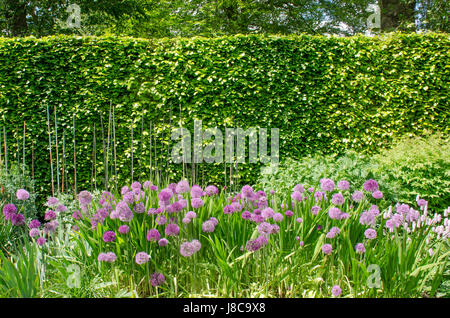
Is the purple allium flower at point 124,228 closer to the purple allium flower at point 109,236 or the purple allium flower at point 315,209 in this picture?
the purple allium flower at point 109,236

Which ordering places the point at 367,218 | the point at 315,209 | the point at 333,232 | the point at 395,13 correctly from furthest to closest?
the point at 395,13 < the point at 315,209 < the point at 367,218 < the point at 333,232

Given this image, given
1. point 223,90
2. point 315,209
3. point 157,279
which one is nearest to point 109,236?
point 157,279

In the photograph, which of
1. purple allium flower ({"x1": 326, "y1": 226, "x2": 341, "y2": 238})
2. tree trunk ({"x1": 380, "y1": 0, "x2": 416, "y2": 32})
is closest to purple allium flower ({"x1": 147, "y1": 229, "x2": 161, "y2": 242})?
purple allium flower ({"x1": 326, "y1": 226, "x2": 341, "y2": 238})

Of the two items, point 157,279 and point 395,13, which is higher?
point 395,13

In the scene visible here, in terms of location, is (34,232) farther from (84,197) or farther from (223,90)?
(223,90)

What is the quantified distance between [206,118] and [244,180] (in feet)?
4.10

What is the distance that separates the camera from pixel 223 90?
5457 millimetres

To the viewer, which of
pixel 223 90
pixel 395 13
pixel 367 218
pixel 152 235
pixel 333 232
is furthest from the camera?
pixel 395 13

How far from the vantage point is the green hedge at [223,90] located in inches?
210

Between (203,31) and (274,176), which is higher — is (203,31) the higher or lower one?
the higher one

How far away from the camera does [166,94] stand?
214 inches

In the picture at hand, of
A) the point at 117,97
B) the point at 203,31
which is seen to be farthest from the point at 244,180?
the point at 203,31

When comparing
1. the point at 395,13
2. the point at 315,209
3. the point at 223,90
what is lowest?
the point at 315,209
